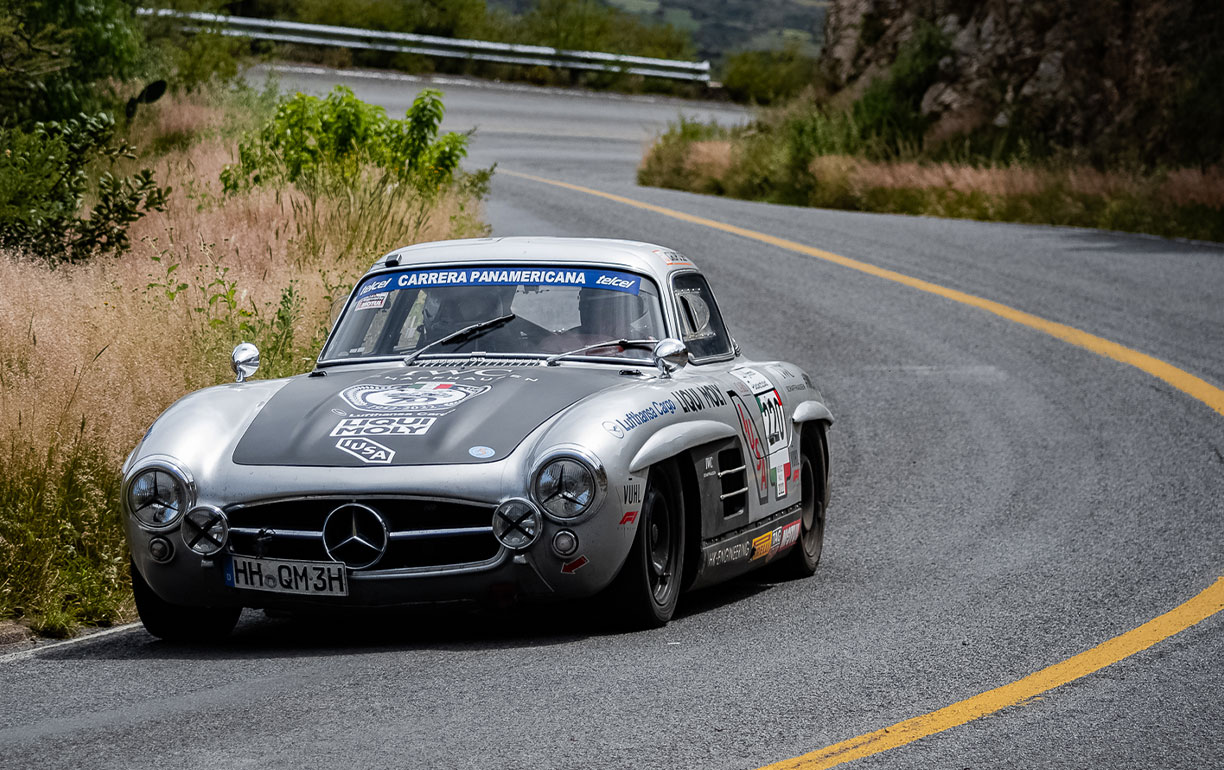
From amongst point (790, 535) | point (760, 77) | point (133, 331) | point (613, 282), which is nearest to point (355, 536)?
point (613, 282)

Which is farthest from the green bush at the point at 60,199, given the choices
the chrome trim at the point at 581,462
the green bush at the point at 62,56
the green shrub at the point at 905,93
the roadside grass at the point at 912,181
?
the green shrub at the point at 905,93

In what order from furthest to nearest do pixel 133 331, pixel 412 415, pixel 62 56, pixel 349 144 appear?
pixel 62 56, pixel 349 144, pixel 133 331, pixel 412 415

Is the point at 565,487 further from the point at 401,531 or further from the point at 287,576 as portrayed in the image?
the point at 287,576

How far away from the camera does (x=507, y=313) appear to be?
7.28m

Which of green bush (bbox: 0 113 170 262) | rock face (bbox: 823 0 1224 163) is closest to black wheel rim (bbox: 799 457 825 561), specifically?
green bush (bbox: 0 113 170 262)

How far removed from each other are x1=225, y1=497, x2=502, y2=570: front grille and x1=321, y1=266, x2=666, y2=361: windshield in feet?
4.70

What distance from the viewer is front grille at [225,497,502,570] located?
5770 millimetres

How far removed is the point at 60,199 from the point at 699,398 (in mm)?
7757

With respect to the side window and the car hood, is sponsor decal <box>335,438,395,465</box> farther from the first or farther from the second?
the side window

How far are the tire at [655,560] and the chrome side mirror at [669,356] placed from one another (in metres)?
0.66

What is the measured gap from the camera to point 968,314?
639 inches

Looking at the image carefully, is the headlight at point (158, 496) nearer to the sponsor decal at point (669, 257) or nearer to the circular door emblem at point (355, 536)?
the circular door emblem at point (355, 536)

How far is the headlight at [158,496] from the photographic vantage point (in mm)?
5957

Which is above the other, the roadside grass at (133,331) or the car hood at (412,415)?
the car hood at (412,415)
